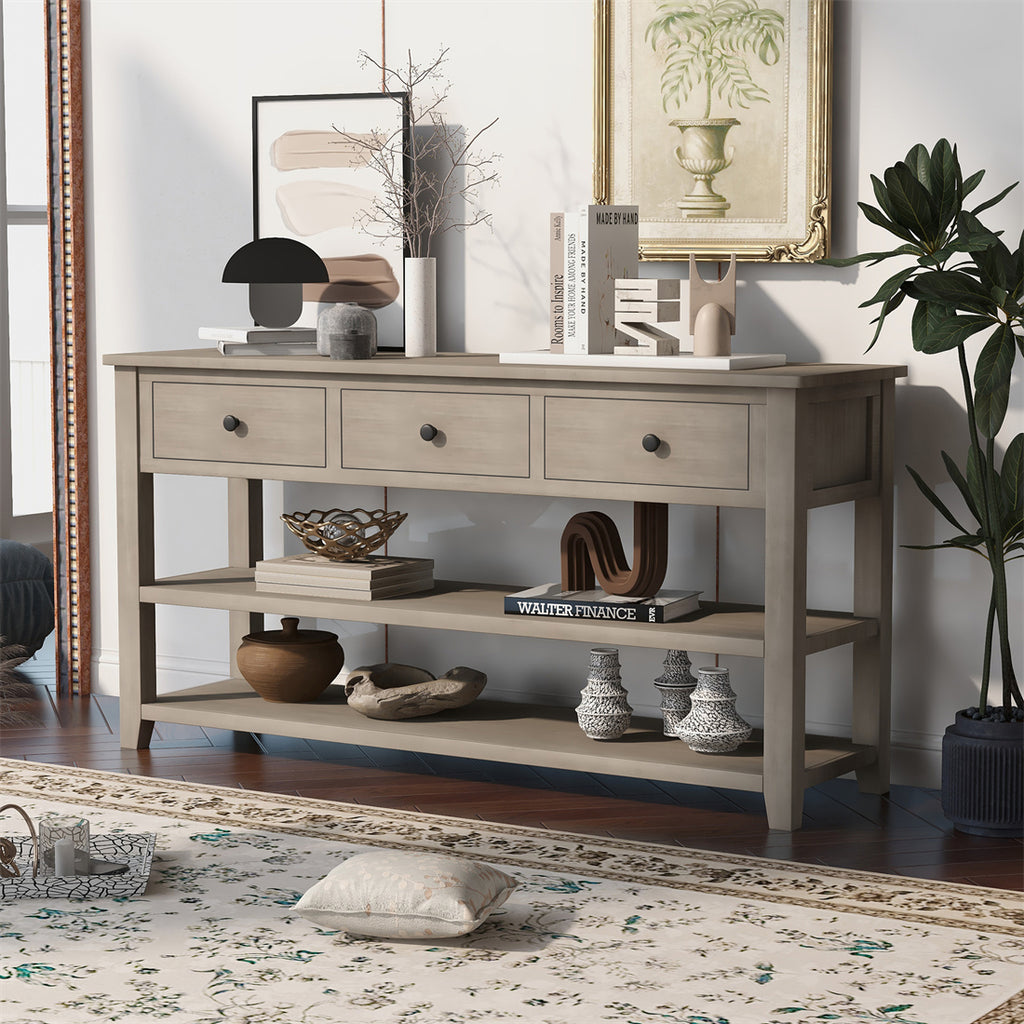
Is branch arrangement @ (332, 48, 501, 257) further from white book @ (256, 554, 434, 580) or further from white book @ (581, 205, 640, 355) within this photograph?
white book @ (256, 554, 434, 580)

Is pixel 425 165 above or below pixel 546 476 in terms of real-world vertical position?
above

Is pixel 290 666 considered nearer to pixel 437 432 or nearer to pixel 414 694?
pixel 414 694

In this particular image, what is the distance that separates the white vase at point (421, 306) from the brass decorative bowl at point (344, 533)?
→ 1.47ft

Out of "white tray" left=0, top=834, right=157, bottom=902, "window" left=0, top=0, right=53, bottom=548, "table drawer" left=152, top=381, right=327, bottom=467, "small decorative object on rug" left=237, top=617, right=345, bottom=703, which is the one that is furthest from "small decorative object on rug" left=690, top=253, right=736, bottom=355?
"window" left=0, top=0, right=53, bottom=548

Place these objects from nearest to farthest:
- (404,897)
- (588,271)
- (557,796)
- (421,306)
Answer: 1. (404,897)
2. (588,271)
3. (557,796)
4. (421,306)

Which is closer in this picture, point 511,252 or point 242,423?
point 242,423

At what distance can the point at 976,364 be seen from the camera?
380cm

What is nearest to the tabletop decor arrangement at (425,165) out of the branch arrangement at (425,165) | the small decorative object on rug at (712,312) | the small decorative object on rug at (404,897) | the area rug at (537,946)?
the branch arrangement at (425,165)

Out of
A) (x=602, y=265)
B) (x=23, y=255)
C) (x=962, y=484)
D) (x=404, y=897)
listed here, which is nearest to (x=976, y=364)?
(x=962, y=484)

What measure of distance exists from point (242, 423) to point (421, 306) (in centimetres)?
54

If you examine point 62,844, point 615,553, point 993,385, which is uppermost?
point 993,385

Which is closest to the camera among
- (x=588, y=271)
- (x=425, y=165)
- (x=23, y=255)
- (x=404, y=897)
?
(x=404, y=897)

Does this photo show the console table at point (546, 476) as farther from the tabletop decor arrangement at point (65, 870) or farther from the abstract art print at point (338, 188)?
the tabletop decor arrangement at point (65, 870)

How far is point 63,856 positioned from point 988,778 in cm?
198
